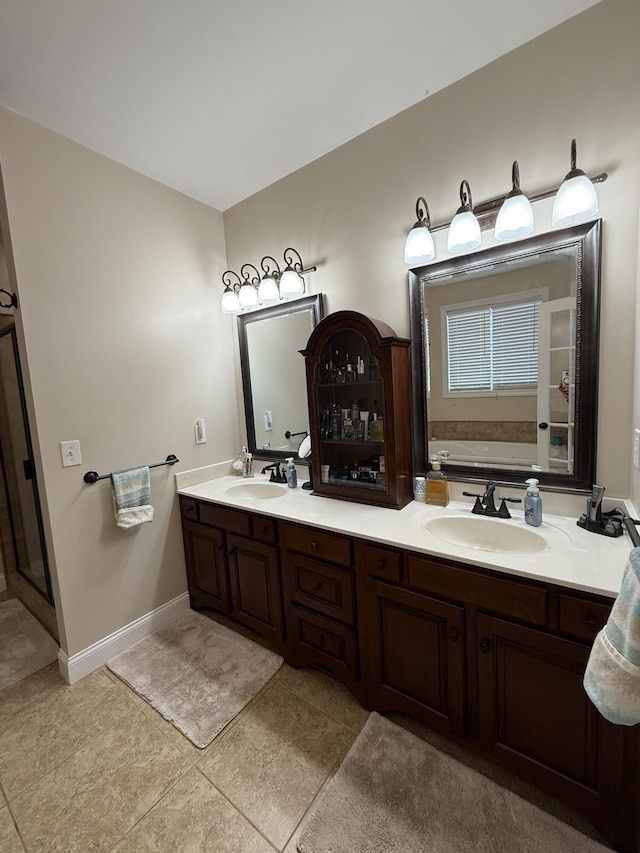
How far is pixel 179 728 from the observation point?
154 cm

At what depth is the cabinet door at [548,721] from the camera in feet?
3.43

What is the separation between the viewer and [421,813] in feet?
3.88

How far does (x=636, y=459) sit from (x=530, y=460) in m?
0.37

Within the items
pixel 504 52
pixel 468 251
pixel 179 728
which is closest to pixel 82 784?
pixel 179 728

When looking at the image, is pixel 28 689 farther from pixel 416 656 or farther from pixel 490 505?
pixel 490 505

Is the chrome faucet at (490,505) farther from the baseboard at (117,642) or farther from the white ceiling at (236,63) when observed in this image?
the baseboard at (117,642)

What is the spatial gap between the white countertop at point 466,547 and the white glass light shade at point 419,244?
3.91ft

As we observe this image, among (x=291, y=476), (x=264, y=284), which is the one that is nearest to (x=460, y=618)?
(x=291, y=476)

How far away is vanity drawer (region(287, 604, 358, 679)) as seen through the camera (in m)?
1.58

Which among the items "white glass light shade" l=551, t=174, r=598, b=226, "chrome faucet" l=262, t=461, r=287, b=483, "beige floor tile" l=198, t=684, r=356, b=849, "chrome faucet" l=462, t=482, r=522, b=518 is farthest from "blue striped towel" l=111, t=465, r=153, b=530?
"white glass light shade" l=551, t=174, r=598, b=226

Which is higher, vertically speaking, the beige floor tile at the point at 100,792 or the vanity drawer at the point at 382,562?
the vanity drawer at the point at 382,562

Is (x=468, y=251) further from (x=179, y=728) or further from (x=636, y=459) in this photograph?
(x=179, y=728)

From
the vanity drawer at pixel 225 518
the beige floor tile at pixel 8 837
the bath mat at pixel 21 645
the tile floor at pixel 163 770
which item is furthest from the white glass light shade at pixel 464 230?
the bath mat at pixel 21 645

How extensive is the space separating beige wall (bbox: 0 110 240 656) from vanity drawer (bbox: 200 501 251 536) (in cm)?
31
